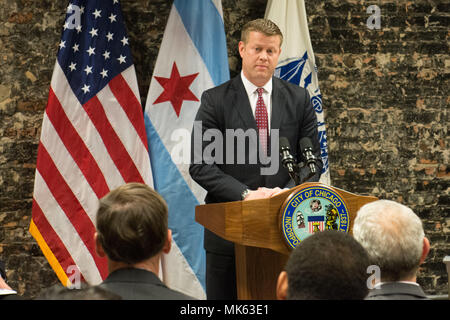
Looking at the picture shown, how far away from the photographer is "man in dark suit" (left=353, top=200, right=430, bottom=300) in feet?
5.08

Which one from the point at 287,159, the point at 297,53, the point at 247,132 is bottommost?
the point at 287,159

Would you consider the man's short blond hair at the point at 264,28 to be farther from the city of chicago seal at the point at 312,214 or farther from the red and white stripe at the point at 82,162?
the red and white stripe at the point at 82,162

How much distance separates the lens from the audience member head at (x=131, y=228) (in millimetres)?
1454

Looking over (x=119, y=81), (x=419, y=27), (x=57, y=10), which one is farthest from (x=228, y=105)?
(x=419, y=27)

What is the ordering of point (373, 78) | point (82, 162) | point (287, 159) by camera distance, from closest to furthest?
point (287, 159) < point (82, 162) < point (373, 78)

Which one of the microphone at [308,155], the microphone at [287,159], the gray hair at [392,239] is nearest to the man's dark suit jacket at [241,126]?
the microphone at [308,155]

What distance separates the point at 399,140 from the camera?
15.1 feet

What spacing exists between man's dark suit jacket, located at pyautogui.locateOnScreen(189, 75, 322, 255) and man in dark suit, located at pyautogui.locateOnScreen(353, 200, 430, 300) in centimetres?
95

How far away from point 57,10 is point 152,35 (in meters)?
0.71

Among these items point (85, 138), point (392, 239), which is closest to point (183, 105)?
point (85, 138)

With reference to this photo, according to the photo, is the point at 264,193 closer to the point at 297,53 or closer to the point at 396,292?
the point at 396,292

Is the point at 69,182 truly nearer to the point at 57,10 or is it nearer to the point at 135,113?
the point at 135,113

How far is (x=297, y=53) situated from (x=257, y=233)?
242 centimetres

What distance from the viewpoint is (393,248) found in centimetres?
158
